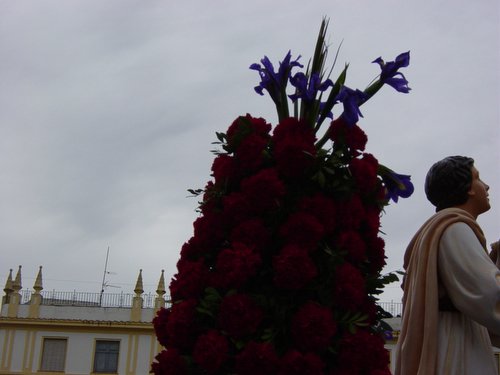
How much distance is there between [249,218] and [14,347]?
30.7 metres

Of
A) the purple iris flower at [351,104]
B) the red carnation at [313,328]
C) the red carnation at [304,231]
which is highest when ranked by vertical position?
the purple iris flower at [351,104]

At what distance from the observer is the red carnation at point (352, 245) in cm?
442

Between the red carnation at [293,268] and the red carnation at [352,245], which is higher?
the red carnation at [352,245]

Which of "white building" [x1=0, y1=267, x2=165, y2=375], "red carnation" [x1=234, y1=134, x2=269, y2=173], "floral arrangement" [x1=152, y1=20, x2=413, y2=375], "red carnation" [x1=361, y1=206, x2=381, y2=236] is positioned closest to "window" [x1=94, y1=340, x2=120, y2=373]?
"white building" [x1=0, y1=267, x2=165, y2=375]

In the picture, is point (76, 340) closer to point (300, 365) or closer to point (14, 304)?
point (14, 304)

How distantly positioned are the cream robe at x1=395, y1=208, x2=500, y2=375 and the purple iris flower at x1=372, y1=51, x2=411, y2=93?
1.76 metres

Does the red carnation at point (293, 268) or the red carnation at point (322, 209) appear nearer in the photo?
the red carnation at point (293, 268)

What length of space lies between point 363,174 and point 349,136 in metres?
0.28

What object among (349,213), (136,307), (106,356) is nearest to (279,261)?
(349,213)

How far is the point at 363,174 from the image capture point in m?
4.59

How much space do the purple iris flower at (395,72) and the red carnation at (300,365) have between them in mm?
1875

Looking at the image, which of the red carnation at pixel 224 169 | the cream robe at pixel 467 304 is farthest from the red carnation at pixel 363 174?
the cream robe at pixel 467 304

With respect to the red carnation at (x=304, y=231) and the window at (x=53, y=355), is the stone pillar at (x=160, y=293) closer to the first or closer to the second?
the window at (x=53, y=355)

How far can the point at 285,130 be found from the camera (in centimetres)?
470
